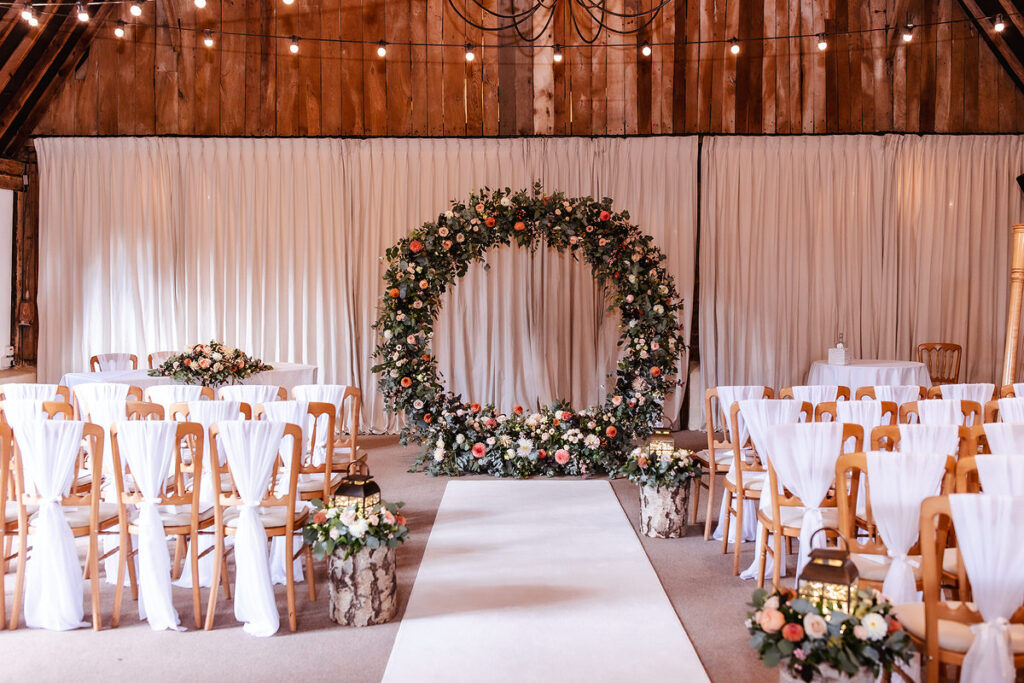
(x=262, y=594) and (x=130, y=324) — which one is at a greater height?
(x=130, y=324)

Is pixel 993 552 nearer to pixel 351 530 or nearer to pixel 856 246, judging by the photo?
pixel 351 530

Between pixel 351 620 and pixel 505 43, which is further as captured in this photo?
pixel 505 43

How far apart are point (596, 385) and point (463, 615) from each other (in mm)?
6391

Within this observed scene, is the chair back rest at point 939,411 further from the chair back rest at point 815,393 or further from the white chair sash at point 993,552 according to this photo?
the white chair sash at point 993,552

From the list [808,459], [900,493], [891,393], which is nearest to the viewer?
[900,493]

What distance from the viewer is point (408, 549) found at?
17.8ft

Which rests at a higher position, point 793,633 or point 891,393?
point 891,393

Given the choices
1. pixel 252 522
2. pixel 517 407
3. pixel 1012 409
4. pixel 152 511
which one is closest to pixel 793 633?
pixel 252 522

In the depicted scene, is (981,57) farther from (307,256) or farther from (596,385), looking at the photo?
(307,256)

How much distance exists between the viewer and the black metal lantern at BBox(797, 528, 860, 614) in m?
2.73

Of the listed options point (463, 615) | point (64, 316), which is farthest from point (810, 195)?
point (64, 316)

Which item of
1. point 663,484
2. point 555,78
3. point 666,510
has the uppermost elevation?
point 555,78

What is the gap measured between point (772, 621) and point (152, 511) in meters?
3.01

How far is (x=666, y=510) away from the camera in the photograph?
221 inches
